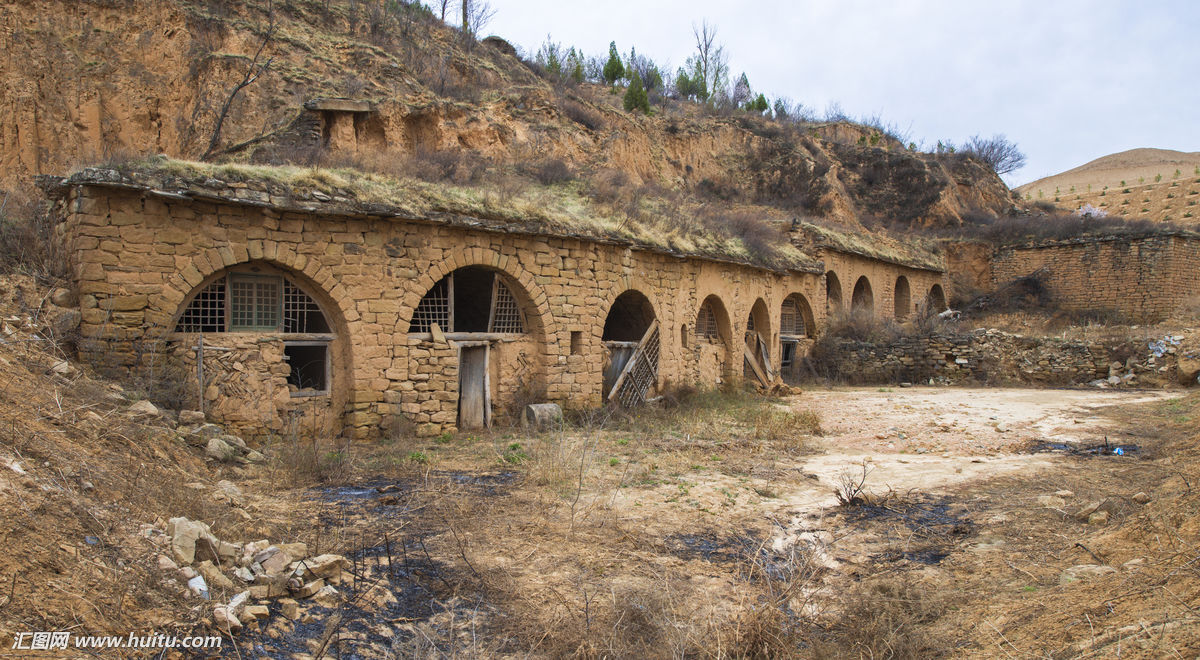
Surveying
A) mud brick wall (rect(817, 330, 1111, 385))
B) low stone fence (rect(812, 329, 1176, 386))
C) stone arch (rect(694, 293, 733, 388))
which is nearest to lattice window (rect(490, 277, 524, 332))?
stone arch (rect(694, 293, 733, 388))

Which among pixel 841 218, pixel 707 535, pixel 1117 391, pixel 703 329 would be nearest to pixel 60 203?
pixel 707 535

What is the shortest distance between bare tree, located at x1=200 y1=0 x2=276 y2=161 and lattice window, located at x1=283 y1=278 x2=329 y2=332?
7063 mm

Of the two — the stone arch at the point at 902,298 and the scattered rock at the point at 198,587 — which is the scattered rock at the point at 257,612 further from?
the stone arch at the point at 902,298

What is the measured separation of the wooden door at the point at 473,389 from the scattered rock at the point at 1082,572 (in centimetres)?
789

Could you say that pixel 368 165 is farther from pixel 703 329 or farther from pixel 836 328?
pixel 836 328

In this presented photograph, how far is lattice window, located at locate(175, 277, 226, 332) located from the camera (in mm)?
8688

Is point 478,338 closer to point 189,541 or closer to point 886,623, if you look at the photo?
point 189,541

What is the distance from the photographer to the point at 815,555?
17.3 ft

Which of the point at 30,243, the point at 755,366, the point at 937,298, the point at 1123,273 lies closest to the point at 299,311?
the point at 30,243

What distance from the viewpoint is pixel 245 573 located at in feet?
13.3

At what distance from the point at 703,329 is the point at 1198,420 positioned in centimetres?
889

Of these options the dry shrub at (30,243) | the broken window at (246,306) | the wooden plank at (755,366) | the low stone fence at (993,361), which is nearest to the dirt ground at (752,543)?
the broken window at (246,306)

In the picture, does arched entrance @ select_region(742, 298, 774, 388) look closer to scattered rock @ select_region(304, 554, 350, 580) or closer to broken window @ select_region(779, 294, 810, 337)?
broken window @ select_region(779, 294, 810, 337)

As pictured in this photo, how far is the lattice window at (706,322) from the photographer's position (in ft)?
52.2
